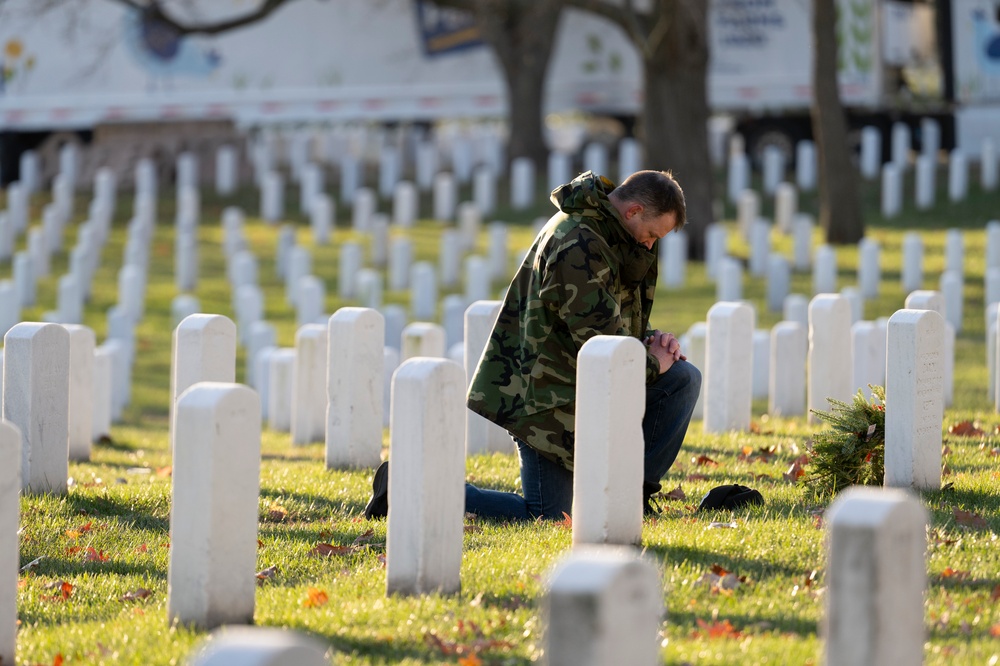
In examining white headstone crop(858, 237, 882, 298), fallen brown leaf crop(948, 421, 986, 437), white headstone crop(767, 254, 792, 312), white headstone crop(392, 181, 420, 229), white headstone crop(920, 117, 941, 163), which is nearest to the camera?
fallen brown leaf crop(948, 421, 986, 437)

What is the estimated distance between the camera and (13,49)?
2753 centimetres

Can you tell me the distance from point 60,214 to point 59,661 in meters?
18.1

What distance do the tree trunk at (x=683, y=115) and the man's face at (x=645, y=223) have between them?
41.7 feet

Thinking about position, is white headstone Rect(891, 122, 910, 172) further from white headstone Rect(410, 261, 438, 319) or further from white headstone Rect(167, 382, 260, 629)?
white headstone Rect(167, 382, 260, 629)

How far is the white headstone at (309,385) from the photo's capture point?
813 cm

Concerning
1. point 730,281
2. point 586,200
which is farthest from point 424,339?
point 730,281

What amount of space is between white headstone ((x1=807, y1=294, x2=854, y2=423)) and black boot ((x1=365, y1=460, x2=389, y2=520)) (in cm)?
334

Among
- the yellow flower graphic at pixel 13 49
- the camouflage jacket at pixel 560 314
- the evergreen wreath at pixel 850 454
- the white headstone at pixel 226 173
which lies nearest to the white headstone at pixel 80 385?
the camouflage jacket at pixel 560 314

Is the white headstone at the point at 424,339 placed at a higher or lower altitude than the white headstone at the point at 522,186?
lower

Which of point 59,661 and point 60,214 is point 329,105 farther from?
point 59,661

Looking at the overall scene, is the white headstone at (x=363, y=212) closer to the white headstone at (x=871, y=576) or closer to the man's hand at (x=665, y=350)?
the man's hand at (x=665, y=350)

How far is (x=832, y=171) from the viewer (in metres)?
18.0

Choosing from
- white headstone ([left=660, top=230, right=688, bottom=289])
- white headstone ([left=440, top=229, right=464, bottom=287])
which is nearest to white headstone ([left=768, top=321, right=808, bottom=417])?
white headstone ([left=660, top=230, right=688, bottom=289])

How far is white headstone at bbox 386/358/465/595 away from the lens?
4.30 m
